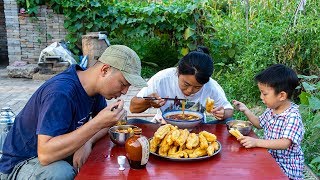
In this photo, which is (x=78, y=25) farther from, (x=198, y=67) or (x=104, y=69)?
(x=104, y=69)

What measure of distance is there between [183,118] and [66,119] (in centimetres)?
83

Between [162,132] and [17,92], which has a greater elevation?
[162,132]

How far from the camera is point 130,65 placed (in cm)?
238

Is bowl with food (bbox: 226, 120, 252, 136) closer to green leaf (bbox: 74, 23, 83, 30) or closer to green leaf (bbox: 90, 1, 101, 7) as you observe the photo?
green leaf (bbox: 90, 1, 101, 7)

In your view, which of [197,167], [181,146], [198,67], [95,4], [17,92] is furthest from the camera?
[95,4]

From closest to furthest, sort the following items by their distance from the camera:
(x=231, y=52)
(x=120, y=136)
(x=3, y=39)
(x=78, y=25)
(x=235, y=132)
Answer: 1. (x=120, y=136)
2. (x=235, y=132)
3. (x=231, y=52)
4. (x=78, y=25)
5. (x=3, y=39)

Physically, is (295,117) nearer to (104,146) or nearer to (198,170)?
(198,170)

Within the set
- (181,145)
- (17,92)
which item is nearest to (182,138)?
(181,145)

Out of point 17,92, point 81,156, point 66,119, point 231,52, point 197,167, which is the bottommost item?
point 17,92

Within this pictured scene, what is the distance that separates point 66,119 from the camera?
88.8 inches

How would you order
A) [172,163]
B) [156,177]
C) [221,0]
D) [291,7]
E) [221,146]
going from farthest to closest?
[221,0], [291,7], [221,146], [172,163], [156,177]

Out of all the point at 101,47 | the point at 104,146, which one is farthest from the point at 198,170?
the point at 101,47

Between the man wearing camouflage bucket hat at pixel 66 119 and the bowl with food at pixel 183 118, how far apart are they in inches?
14.3

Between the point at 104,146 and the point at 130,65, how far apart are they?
0.53 metres
